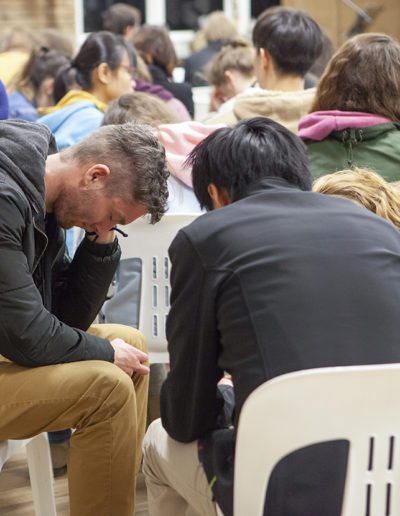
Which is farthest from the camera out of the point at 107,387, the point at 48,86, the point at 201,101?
the point at 201,101

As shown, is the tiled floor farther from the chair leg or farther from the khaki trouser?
the khaki trouser

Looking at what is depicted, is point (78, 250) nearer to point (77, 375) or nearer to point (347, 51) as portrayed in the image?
point (77, 375)

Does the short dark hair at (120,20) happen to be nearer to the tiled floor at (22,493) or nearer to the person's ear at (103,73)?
the person's ear at (103,73)

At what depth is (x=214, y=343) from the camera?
57.7 inches

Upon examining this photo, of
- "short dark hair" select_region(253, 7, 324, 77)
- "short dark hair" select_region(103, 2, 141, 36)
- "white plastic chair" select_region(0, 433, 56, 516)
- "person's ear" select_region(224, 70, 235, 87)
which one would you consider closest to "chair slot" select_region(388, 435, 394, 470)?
"white plastic chair" select_region(0, 433, 56, 516)

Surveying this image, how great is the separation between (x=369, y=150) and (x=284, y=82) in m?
1.00

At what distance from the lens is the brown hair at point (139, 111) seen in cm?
266

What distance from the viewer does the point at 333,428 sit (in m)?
1.24

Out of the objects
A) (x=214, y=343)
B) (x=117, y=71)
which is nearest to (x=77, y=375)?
(x=214, y=343)

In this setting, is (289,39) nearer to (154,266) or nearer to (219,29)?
(154,266)

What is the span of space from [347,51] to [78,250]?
1.11 metres

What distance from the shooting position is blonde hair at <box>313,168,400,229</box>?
1.75 m

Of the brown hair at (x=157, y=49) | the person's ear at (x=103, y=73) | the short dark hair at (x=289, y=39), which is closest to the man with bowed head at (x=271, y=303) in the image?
the short dark hair at (x=289, y=39)

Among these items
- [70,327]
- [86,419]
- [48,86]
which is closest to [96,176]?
[70,327]
